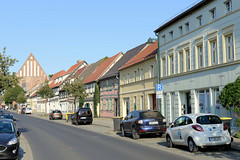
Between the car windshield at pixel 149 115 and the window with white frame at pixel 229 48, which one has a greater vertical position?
the window with white frame at pixel 229 48

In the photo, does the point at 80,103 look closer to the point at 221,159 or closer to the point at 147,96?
the point at 147,96

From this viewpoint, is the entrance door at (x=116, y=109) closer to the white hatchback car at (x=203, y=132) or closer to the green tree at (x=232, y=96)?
the green tree at (x=232, y=96)

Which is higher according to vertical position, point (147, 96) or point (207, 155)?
point (147, 96)

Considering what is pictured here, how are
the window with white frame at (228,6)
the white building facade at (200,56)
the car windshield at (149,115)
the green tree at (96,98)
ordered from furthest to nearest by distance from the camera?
the green tree at (96,98)
the window with white frame at (228,6)
the white building facade at (200,56)
the car windshield at (149,115)

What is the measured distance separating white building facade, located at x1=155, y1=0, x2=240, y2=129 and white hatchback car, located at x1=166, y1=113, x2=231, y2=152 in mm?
6221

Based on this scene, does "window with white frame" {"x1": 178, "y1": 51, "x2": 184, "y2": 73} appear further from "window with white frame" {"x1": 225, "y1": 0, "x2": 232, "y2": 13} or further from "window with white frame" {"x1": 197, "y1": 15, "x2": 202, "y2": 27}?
"window with white frame" {"x1": 225, "y1": 0, "x2": 232, "y2": 13}

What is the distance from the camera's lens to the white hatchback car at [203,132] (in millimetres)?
11234

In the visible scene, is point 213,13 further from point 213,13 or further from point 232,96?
point 232,96

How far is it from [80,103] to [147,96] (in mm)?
24757

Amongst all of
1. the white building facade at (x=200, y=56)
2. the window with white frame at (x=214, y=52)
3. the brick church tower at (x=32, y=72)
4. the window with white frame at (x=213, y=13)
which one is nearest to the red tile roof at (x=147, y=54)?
the white building facade at (x=200, y=56)

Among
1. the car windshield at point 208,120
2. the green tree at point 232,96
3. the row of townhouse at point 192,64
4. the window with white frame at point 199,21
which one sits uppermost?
the window with white frame at point 199,21

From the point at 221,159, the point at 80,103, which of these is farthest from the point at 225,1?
the point at 80,103

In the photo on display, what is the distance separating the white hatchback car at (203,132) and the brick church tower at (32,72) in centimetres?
10708

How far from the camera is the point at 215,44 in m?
19.3
